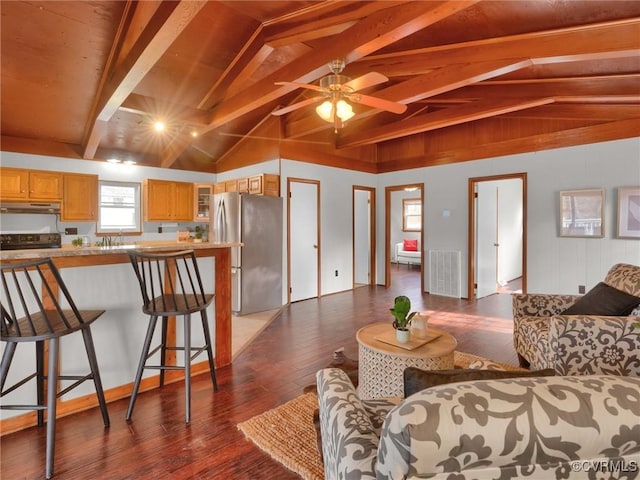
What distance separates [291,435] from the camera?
1.93 metres

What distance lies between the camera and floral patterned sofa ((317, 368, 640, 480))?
0.63 metres

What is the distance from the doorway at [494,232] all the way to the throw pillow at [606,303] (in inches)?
112

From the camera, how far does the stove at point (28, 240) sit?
4688 mm

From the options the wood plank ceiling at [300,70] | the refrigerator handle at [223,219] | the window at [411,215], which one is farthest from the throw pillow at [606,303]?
the window at [411,215]

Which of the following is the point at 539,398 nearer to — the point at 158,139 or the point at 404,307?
the point at 404,307

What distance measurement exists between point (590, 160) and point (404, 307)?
4204 mm

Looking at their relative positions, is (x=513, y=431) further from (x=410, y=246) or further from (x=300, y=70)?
(x=410, y=246)

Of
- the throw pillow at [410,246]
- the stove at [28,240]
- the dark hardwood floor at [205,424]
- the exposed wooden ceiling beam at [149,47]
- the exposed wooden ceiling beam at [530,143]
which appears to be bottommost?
the dark hardwood floor at [205,424]

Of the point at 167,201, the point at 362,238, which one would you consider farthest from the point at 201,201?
the point at 362,238

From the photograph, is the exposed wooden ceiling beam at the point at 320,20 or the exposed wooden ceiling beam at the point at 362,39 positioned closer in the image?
the exposed wooden ceiling beam at the point at 362,39

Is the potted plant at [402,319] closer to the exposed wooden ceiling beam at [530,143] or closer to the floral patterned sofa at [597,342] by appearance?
the floral patterned sofa at [597,342]

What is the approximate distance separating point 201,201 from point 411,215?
6.26 m

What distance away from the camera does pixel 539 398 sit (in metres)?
0.68
